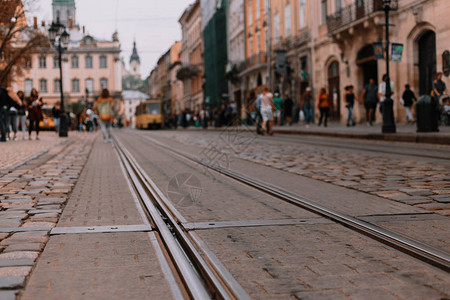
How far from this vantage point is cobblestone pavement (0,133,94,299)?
3.50 meters

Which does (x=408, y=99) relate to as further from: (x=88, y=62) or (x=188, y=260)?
(x=88, y=62)

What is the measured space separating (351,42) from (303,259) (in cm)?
2591

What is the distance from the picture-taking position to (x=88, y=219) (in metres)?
5.19

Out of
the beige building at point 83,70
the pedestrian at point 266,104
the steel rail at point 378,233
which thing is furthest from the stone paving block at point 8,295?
the beige building at point 83,70

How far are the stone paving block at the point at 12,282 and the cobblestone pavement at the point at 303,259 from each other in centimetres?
110

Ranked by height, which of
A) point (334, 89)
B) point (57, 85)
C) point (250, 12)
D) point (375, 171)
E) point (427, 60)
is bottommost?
point (375, 171)

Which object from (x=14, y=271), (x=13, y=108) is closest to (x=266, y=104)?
(x=13, y=108)

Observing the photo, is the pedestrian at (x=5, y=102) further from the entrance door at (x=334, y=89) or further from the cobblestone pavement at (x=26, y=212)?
the entrance door at (x=334, y=89)

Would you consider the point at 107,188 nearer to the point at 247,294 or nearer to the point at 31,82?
the point at 247,294

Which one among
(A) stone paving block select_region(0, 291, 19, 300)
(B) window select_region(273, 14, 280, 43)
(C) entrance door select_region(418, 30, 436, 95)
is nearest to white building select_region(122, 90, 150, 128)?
(B) window select_region(273, 14, 280, 43)

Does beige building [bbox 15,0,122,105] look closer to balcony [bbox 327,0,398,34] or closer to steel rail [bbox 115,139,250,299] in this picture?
balcony [bbox 327,0,398,34]

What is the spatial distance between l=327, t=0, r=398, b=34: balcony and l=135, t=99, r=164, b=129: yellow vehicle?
27945 millimetres

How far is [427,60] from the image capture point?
23109 millimetres

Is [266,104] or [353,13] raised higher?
[353,13]
